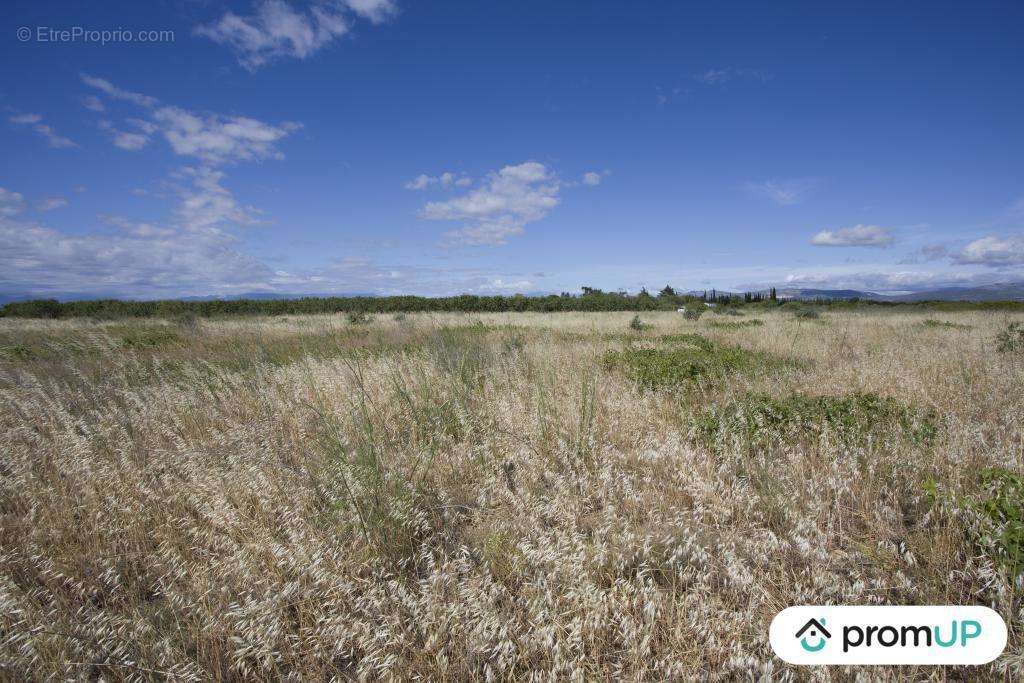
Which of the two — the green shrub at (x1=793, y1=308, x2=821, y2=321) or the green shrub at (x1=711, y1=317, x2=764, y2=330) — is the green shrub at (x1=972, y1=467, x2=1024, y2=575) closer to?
the green shrub at (x1=711, y1=317, x2=764, y2=330)

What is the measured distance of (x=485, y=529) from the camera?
2629mm

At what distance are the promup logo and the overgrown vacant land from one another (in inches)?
3.3

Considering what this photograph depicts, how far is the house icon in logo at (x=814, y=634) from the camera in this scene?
186cm

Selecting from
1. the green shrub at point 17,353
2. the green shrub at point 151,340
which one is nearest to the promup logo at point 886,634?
the green shrub at point 151,340

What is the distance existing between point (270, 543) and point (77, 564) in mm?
1346

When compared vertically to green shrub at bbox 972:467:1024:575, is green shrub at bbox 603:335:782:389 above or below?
above

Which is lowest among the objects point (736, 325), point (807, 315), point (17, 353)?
point (736, 325)

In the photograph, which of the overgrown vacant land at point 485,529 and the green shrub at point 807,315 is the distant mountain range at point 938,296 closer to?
the green shrub at point 807,315

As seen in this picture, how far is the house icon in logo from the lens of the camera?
186cm

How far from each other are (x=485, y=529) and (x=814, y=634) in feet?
6.04

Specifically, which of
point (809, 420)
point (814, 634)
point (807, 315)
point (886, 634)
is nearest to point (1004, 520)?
point (886, 634)

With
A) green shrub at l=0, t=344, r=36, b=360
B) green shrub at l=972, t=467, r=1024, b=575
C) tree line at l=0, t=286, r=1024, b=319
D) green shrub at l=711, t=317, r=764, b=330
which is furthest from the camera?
tree line at l=0, t=286, r=1024, b=319

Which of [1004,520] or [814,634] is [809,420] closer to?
[1004,520]

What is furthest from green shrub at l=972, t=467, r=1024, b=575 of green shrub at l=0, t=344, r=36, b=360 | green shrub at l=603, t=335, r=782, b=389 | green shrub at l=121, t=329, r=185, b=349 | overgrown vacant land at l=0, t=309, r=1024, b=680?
green shrub at l=0, t=344, r=36, b=360
